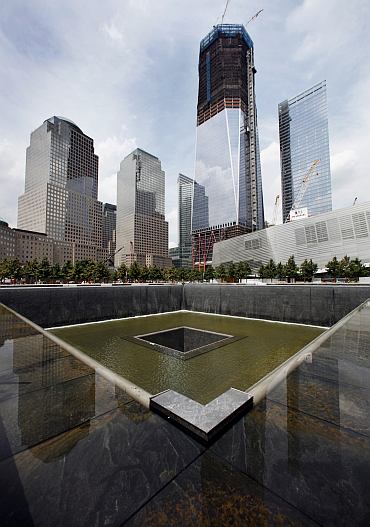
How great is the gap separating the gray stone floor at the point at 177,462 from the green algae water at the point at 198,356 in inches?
210

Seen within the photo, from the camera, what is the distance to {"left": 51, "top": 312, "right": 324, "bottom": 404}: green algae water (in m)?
9.20

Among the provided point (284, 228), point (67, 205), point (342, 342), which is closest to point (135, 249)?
point (67, 205)

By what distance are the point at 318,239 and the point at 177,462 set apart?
81.8 m

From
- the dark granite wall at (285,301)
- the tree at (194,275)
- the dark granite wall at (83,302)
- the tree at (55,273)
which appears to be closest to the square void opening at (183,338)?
the dark granite wall at (83,302)

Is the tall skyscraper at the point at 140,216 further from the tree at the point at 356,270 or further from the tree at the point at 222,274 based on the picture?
the tree at the point at 356,270

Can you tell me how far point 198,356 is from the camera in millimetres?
12656

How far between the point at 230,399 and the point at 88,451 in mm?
1648

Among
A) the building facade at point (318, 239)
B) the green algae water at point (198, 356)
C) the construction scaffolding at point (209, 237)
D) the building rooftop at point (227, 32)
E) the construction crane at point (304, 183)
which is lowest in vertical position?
the green algae water at point (198, 356)

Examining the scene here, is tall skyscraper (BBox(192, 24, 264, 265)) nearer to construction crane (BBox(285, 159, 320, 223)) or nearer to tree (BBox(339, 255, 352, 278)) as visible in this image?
construction crane (BBox(285, 159, 320, 223))

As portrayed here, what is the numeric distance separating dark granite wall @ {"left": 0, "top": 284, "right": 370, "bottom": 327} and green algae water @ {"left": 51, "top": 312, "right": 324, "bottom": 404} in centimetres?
153

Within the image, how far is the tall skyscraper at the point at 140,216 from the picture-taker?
6722 inches

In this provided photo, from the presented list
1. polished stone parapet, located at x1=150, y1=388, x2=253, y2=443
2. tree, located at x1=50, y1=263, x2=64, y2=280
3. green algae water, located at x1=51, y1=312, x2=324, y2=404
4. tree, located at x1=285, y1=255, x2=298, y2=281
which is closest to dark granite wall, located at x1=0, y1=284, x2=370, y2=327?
green algae water, located at x1=51, y1=312, x2=324, y2=404

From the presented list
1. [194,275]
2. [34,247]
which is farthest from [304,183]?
[34,247]

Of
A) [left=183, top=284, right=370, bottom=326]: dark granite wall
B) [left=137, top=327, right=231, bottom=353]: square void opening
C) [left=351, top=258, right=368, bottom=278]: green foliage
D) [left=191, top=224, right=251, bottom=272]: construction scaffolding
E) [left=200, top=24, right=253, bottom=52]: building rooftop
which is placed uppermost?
[left=200, top=24, right=253, bottom=52]: building rooftop
